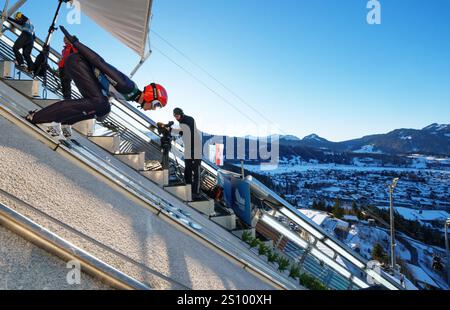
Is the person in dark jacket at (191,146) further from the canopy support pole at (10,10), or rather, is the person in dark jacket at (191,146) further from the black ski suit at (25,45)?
the canopy support pole at (10,10)

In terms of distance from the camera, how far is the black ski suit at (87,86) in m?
3.54

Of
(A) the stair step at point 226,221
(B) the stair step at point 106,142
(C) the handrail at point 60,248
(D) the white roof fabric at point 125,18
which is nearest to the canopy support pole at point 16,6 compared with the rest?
(D) the white roof fabric at point 125,18

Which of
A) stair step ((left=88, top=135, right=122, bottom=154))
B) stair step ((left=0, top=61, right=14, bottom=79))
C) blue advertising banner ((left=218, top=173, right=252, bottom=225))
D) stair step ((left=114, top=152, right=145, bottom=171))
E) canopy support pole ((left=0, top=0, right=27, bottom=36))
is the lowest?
blue advertising banner ((left=218, top=173, right=252, bottom=225))

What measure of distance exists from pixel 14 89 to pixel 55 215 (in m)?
4.79

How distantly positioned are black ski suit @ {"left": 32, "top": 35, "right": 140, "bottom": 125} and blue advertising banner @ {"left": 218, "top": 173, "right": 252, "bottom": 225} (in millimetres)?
3929

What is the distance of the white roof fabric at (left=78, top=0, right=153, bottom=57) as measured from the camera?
9367 millimetres

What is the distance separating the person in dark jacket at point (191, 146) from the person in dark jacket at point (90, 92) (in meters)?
2.85

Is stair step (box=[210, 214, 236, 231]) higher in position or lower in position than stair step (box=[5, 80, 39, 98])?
lower

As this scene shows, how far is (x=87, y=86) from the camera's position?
3.59 metres

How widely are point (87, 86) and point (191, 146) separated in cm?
322

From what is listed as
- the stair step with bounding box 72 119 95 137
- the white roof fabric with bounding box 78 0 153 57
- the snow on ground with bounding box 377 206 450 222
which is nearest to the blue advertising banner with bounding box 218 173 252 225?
the stair step with bounding box 72 119 95 137

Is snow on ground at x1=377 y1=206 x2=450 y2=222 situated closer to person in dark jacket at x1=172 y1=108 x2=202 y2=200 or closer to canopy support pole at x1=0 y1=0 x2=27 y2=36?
person in dark jacket at x1=172 y1=108 x2=202 y2=200

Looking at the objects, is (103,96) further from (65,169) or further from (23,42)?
(23,42)
